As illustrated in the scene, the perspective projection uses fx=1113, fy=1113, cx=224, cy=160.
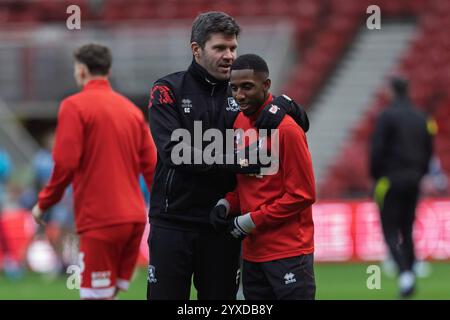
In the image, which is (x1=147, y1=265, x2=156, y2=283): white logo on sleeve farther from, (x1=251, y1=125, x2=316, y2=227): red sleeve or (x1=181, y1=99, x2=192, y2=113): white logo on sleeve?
(x1=181, y1=99, x2=192, y2=113): white logo on sleeve

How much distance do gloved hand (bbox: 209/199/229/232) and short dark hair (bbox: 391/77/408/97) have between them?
18.3ft

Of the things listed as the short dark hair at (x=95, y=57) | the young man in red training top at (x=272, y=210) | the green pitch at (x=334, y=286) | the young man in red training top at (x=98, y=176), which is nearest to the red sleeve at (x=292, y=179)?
the young man in red training top at (x=272, y=210)

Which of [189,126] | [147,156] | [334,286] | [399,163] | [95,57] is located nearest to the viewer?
[189,126]

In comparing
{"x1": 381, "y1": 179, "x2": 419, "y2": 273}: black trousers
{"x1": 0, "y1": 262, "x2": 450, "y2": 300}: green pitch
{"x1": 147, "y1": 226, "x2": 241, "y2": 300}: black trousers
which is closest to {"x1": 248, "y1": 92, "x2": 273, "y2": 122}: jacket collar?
{"x1": 147, "y1": 226, "x2": 241, "y2": 300}: black trousers

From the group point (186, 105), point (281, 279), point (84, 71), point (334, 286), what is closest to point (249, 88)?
point (186, 105)

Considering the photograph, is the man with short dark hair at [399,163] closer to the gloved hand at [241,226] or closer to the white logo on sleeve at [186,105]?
the white logo on sleeve at [186,105]

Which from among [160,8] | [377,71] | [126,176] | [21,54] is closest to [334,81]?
[377,71]

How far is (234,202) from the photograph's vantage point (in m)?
6.40

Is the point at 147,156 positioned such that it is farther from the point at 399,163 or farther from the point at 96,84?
the point at 399,163

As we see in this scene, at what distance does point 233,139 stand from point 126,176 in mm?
1575

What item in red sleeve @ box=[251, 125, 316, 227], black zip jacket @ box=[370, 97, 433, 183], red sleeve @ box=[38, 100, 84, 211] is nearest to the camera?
red sleeve @ box=[251, 125, 316, 227]

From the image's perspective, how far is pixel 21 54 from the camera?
1911 cm

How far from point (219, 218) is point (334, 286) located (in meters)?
6.44

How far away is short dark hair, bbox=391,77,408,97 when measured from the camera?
37.6 feet
